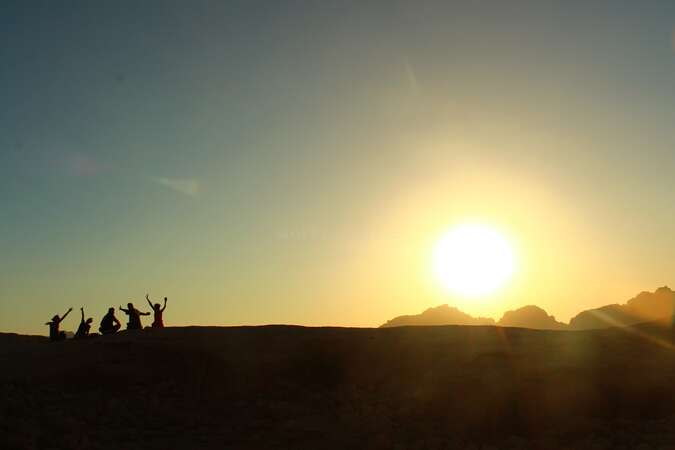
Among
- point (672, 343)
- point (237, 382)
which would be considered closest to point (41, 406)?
point (237, 382)

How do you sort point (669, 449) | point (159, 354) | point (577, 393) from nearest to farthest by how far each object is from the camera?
1. point (669, 449)
2. point (577, 393)
3. point (159, 354)

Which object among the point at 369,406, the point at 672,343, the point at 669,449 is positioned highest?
the point at 672,343

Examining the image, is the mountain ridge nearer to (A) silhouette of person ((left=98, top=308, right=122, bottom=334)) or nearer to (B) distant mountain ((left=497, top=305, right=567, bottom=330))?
(B) distant mountain ((left=497, top=305, right=567, bottom=330))

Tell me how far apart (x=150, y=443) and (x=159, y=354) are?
5.82 metres

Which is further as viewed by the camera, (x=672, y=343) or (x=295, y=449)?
(x=672, y=343)

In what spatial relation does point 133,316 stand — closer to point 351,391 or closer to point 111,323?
point 111,323

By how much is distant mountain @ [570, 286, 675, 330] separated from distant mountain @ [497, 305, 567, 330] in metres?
22.1

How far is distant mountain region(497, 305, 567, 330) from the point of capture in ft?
591

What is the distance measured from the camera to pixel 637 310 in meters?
136

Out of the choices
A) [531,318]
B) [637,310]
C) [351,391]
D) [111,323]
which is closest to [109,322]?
[111,323]


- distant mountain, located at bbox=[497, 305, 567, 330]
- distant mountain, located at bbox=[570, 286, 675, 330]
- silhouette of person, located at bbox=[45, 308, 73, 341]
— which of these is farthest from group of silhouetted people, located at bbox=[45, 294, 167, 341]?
distant mountain, located at bbox=[497, 305, 567, 330]

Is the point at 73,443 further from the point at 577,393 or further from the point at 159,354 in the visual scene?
the point at 577,393

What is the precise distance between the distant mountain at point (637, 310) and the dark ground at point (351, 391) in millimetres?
115672

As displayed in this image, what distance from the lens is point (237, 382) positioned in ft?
57.2
